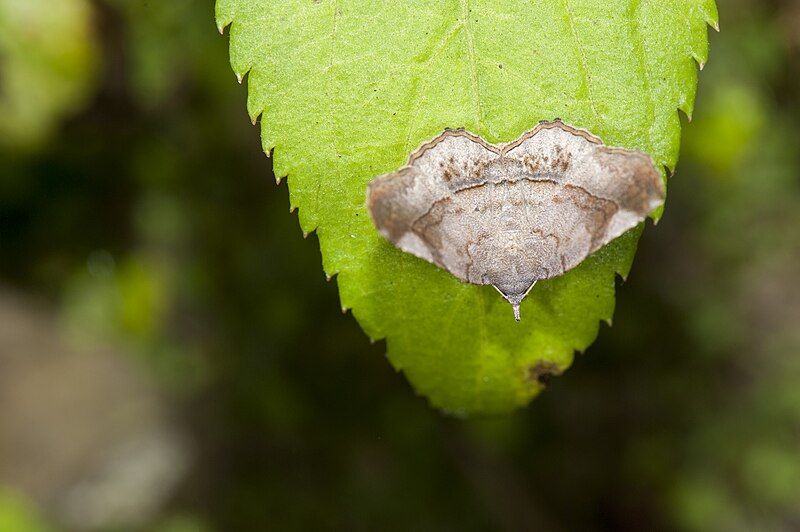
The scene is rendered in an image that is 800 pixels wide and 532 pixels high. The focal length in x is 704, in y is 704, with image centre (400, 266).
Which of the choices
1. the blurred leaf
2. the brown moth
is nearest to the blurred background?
the blurred leaf

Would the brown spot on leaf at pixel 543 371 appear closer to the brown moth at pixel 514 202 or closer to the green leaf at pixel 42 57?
the brown moth at pixel 514 202

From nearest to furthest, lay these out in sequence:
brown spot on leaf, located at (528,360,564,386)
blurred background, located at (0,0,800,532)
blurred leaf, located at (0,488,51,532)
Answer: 1. brown spot on leaf, located at (528,360,564,386)
2. blurred leaf, located at (0,488,51,532)
3. blurred background, located at (0,0,800,532)

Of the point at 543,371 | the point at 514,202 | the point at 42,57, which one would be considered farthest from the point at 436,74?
the point at 42,57

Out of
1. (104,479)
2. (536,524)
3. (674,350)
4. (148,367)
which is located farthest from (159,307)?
(674,350)

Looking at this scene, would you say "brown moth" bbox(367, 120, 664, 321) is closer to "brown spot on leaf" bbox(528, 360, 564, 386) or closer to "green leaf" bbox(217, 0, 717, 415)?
"green leaf" bbox(217, 0, 717, 415)

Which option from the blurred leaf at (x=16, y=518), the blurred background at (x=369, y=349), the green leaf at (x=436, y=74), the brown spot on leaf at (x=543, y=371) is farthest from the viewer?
the blurred background at (x=369, y=349)

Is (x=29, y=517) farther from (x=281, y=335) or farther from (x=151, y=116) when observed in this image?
(x=151, y=116)

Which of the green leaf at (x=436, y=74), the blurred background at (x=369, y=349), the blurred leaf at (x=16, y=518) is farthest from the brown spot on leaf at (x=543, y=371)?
the blurred leaf at (x=16, y=518)
